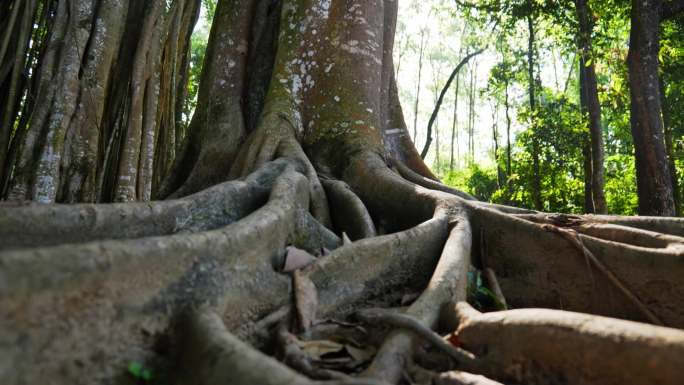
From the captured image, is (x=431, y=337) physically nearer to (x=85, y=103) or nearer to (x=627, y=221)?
(x=627, y=221)

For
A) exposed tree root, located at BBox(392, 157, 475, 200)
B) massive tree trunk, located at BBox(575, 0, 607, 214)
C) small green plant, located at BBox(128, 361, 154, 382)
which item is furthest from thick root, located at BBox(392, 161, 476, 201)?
massive tree trunk, located at BBox(575, 0, 607, 214)

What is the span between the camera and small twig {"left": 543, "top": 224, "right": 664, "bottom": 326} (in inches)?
82.4

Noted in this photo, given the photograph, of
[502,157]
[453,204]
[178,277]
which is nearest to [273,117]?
[453,204]

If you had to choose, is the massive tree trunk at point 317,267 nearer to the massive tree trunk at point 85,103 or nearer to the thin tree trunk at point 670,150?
the massive tree trunk at point 85,103

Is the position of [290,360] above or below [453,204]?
below

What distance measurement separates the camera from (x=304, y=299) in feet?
5.69

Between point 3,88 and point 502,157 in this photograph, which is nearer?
point 3,88

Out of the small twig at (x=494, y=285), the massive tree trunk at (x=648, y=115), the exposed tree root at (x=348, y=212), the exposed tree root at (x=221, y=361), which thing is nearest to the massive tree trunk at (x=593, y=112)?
the massive tree trunk at (x=648, y=115)

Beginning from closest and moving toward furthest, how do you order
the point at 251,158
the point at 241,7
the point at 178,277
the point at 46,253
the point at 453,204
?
the point at 46,253 → the point at 178,277 → the point at 453,204 → the point at 251,158 → the point at 241,7

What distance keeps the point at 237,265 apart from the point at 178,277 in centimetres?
26

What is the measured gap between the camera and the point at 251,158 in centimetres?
324

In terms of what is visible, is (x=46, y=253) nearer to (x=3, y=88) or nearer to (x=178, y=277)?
(x=178, y=277)

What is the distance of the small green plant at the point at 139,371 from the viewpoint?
1.22 metres

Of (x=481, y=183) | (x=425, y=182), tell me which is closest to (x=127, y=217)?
(x=425, y=182)
